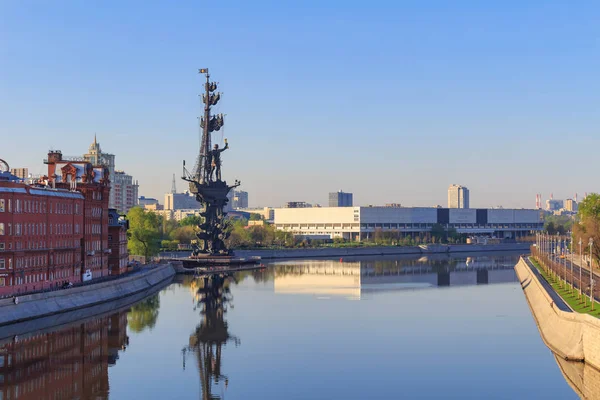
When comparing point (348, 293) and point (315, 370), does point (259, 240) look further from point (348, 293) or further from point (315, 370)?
point (315, 370)

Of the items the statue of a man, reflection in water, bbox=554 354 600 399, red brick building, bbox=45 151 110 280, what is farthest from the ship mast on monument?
reflection in water, bbox=554 354 600 399

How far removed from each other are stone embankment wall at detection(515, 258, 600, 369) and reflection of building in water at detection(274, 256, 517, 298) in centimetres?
2931

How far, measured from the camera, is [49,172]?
268 ft

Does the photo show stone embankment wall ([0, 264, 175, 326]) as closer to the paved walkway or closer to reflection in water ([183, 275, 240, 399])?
reflection in water ([183, 275, 240, 399])

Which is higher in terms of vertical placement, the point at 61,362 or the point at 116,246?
the point at 116,246

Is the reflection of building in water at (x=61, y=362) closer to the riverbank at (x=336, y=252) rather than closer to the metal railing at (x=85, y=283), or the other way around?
the metal railing at (x=85, y=283)

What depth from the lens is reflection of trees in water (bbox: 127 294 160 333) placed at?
6294cm

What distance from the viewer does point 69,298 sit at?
2633 inches

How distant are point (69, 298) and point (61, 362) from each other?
2042 cm

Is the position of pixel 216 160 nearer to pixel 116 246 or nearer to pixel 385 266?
pixel 385 266

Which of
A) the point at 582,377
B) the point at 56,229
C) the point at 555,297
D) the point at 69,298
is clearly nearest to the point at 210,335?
the point at 69,298

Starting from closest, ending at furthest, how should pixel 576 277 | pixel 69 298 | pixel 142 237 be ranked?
pixel 69 298 → pixel 576 277 → pixel 142 237

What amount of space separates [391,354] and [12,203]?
31731mm

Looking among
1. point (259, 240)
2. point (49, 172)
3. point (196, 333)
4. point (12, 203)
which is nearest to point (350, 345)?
point (196, 333)
